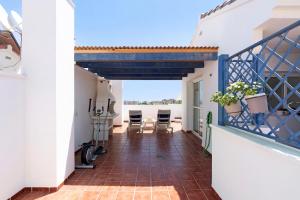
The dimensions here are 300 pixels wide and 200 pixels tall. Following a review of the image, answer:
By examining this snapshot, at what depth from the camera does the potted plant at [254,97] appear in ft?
8.74

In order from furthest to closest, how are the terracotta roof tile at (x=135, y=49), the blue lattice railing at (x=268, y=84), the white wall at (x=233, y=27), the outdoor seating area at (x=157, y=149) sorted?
the terracotta roof tile at (x=135, y=49) < the white wall at (x=233, y=27) < the outdoor seating area at (x=157, y=149) < the blue lattice railing at (x=268, y=84)

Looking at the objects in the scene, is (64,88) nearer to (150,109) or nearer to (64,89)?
(64,89)

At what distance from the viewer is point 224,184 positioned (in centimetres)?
368

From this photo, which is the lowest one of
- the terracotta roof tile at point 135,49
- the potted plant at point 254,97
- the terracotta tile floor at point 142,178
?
the terracotta tile floor at point 142,178

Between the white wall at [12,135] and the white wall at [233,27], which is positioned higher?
the white wall at [233,27]

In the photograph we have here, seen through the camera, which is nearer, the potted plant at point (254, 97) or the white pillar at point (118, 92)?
the potted plant at point (254, 97)

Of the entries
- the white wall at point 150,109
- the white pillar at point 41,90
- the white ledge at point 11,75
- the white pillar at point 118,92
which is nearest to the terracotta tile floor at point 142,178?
the white pillar at point 41,90

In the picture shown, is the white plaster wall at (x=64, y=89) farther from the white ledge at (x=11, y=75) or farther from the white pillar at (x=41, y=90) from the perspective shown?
the white ledge at (x=11, y=75)

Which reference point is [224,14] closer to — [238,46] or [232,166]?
[238,46]

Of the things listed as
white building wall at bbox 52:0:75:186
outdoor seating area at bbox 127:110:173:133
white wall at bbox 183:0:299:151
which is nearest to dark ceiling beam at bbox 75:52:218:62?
white wall at bbox 183:0:299:151

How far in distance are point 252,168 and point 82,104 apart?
21.4 ft

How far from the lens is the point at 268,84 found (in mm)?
4020

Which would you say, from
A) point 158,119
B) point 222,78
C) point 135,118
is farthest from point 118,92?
point 222,78

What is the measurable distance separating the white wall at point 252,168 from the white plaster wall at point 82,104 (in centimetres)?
487
